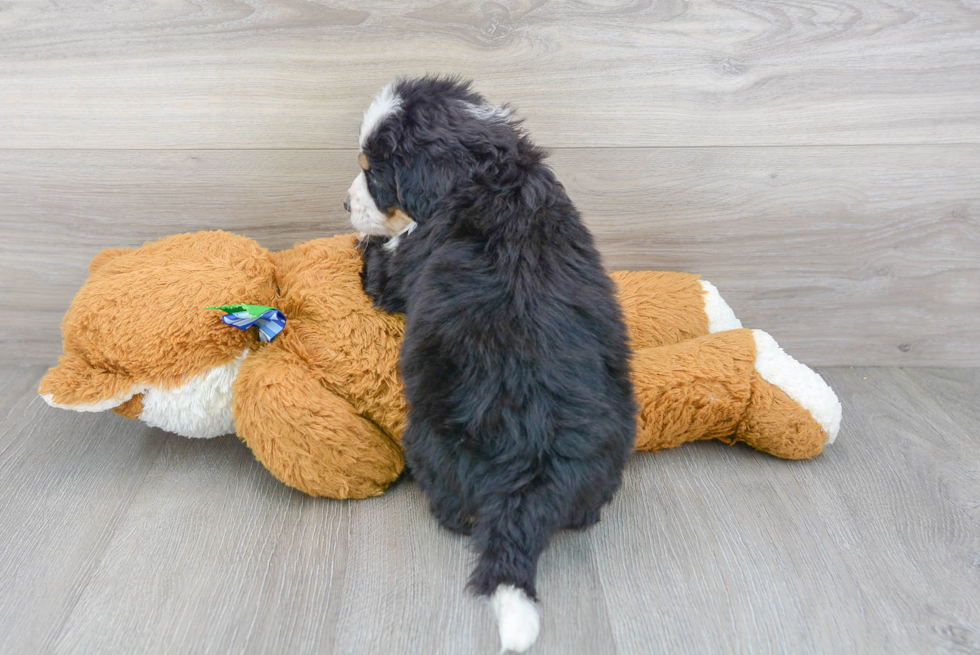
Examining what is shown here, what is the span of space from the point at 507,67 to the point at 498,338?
555 mm

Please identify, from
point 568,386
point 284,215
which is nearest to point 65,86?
point 284,215

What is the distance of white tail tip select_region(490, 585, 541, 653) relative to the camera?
71 cm

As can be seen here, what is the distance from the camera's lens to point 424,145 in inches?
31.9

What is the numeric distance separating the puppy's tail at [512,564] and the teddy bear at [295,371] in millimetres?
239

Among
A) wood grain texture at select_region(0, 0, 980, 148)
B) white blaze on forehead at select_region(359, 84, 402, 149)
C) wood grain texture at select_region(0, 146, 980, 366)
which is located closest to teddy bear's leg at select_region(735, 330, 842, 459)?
wood grain texture at select_region(0, 146, 980, 366)

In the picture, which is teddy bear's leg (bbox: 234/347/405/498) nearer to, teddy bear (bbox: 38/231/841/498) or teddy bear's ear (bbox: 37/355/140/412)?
teddy bear (bbox: 38/231/841/498)

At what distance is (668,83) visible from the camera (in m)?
1.14

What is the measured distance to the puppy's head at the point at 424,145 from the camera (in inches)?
32.0

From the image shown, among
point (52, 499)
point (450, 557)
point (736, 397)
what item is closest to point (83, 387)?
point (52, 499)

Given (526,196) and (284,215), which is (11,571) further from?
(526,196)

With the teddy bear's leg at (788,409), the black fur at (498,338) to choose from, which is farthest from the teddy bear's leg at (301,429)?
the teddy bear's leg at (788,409)

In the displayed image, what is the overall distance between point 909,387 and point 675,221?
550 millimetres

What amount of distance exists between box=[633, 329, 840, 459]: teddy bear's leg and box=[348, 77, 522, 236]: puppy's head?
1.29ft

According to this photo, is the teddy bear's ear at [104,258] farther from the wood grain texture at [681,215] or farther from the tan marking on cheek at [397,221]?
the tan marking on cheek at [397,221]
